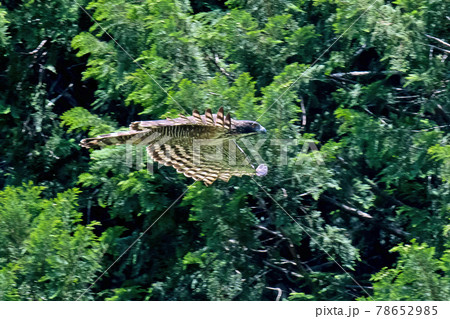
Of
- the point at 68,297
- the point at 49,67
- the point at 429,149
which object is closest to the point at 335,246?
the point at 429,149

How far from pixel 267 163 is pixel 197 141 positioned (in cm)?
92

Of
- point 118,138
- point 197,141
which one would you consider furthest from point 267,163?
point 118,138

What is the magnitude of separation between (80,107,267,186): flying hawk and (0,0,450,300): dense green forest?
1.54ft

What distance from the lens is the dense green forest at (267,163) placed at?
15.4 ft

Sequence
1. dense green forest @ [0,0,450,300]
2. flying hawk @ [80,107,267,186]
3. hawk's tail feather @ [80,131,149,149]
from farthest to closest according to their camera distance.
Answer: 1. dense green forest @ [0,0,450,300]
2. hawk's tail feather @ [80,131,149,149]
3. flying hawk @ [80,107,267,186]

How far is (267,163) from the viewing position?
4.62 metres

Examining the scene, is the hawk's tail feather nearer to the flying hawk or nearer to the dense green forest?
the flying hawk

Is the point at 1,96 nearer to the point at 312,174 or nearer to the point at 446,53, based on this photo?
the point at 312,174

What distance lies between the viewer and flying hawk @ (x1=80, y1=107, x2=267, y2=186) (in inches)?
144

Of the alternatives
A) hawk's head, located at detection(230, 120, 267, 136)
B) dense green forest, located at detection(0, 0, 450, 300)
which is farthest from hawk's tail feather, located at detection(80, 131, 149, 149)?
dense green forest, located at detection(0, 0, 450, 300)

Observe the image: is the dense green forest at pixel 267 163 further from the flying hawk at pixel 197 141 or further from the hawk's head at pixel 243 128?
the hawk's head at pixel 243 128

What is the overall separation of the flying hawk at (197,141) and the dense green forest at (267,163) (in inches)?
18.4

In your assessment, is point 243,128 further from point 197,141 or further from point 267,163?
point 267,163

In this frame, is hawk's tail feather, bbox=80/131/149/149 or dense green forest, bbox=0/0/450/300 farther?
dense green forest, bbox=0/0/450/300
